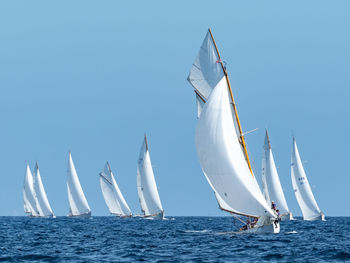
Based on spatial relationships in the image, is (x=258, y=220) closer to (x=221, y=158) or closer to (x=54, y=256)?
(x=221, y=158)

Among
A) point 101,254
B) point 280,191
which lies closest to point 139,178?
point 280,191

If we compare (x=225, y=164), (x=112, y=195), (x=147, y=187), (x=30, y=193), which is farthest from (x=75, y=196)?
(x=225, y=164)

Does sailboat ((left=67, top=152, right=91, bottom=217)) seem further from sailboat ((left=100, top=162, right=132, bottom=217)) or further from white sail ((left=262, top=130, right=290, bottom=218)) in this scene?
white sail ((left=262, top=130, right=290, bottom=218))

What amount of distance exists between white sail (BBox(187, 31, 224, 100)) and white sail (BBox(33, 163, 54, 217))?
3610 inches

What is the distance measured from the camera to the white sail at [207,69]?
5141 centimetres

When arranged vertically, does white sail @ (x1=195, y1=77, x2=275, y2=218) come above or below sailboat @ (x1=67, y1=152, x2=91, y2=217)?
below

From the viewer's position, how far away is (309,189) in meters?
101

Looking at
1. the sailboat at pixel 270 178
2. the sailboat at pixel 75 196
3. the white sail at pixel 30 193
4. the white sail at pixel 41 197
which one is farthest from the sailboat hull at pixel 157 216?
the white sail at pixel 30 193

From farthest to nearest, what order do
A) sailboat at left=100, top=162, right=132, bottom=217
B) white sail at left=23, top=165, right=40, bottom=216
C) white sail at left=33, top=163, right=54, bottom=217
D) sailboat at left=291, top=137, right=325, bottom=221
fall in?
white sail at left=23, top=165, right=40, bottom=216 < white sail at left=33, top=163, right=54, bottom=217 < sailboat at left=100, top=162, right=132, bottom=217 < sailboat at left=291, top=137, right=325, bottom=221

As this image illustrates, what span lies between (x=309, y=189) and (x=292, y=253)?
66.3 m

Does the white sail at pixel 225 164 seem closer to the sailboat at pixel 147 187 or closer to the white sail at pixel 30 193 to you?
the sailboat at pixel 147 187

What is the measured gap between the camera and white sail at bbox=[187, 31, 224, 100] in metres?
51.4

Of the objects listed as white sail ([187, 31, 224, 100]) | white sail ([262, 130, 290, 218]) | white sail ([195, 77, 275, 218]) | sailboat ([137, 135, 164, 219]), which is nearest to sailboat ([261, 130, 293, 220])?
white sail ([262, 130, 290, 218])

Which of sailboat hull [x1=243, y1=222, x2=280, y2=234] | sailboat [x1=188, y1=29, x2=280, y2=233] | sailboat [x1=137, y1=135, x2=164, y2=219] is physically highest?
sailboat [x1=137, y1=135, x2=164, y2=219]
